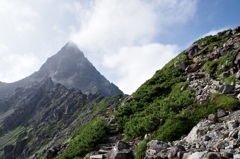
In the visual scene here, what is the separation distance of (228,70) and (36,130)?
19541 cm

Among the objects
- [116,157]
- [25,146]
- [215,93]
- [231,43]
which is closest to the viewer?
[116,157]

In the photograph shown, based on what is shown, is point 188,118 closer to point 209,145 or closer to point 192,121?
point 192,121

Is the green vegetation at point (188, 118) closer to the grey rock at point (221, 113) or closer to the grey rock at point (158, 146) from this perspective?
the grey rock at point (221, 113)

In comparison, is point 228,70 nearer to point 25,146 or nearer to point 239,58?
point 239,58

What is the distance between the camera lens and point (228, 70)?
23.5m

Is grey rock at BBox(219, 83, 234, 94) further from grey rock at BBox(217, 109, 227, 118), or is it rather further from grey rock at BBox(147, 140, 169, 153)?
grey rock at BBox(147, 140, 169, 153)

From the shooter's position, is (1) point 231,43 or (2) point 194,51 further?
(2) point 194,51

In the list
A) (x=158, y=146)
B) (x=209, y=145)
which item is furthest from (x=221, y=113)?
→ (x=158, y=146)

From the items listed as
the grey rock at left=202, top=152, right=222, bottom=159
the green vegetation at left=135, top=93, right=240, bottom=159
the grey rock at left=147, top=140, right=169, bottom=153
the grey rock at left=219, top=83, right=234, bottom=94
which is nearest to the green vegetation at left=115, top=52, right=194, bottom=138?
the green vegetation at left=135, top=93, right=240, bottom=159

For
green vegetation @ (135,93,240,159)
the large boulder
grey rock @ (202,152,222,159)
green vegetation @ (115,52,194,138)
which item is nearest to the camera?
grey rock @ (202,152,222,159)

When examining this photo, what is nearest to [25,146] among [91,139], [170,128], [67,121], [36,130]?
[36,130]

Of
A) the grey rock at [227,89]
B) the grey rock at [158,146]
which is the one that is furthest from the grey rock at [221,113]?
the grey rock at [158,146]

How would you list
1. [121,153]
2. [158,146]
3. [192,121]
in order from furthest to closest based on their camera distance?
1. [192,121]
2. [121,153]
3. [158,146]

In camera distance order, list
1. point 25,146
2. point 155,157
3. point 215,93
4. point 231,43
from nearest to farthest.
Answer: point 155,157, point 215,93, point 231,43, point 25,146
